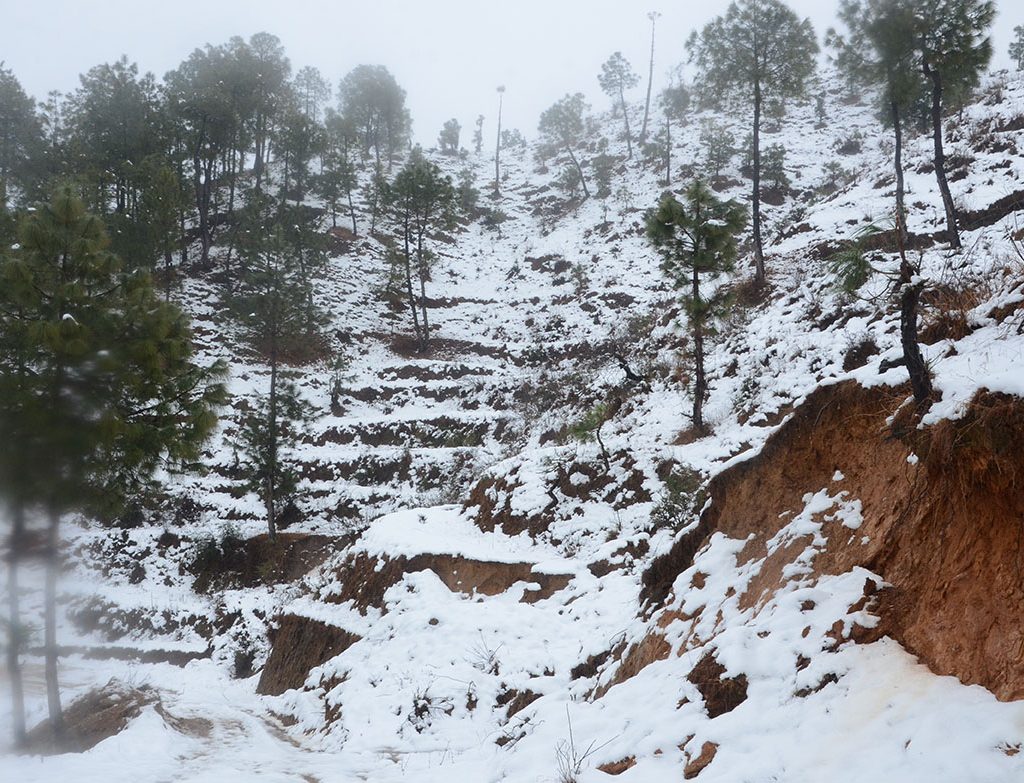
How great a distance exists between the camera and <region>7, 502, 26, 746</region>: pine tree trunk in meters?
3.91

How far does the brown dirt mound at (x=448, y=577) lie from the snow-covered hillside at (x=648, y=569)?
62 millimetres

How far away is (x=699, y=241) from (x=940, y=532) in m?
11.5

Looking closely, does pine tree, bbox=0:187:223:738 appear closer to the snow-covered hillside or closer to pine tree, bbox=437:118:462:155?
the snow-covered hillside

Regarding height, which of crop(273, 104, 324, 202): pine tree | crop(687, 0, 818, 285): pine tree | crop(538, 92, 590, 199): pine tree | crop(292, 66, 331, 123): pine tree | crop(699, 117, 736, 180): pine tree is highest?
crop(292, 66, 331, 123): pine tree

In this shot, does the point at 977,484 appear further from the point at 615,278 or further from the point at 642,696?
the point at 615,278

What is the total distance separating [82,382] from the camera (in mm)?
5008

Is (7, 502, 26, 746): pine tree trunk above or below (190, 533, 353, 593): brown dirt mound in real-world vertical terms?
above

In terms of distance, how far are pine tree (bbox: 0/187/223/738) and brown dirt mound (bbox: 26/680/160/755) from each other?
34 cm

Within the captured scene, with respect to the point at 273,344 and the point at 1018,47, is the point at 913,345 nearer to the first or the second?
the point at 273,344

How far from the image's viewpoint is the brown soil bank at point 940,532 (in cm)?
322

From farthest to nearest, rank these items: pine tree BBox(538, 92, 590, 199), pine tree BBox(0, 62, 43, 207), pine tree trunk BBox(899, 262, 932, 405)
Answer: pine tree BBox(538, 92, 590, 199) < pine tree BBox(0, 62, 43, 207) < pine tree trunk BBox(899, 262, 932, 405)

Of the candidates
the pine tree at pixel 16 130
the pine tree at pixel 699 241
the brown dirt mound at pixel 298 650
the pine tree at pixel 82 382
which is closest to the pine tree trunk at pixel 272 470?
the brown dirt mound at pixel 298 650

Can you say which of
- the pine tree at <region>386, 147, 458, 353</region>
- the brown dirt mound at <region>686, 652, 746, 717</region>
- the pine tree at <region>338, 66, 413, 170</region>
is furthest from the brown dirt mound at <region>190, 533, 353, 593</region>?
the pine tree at <region>338, 66, 413, 170</region>

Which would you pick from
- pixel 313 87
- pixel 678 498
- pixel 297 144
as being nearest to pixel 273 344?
pixel 678 498
